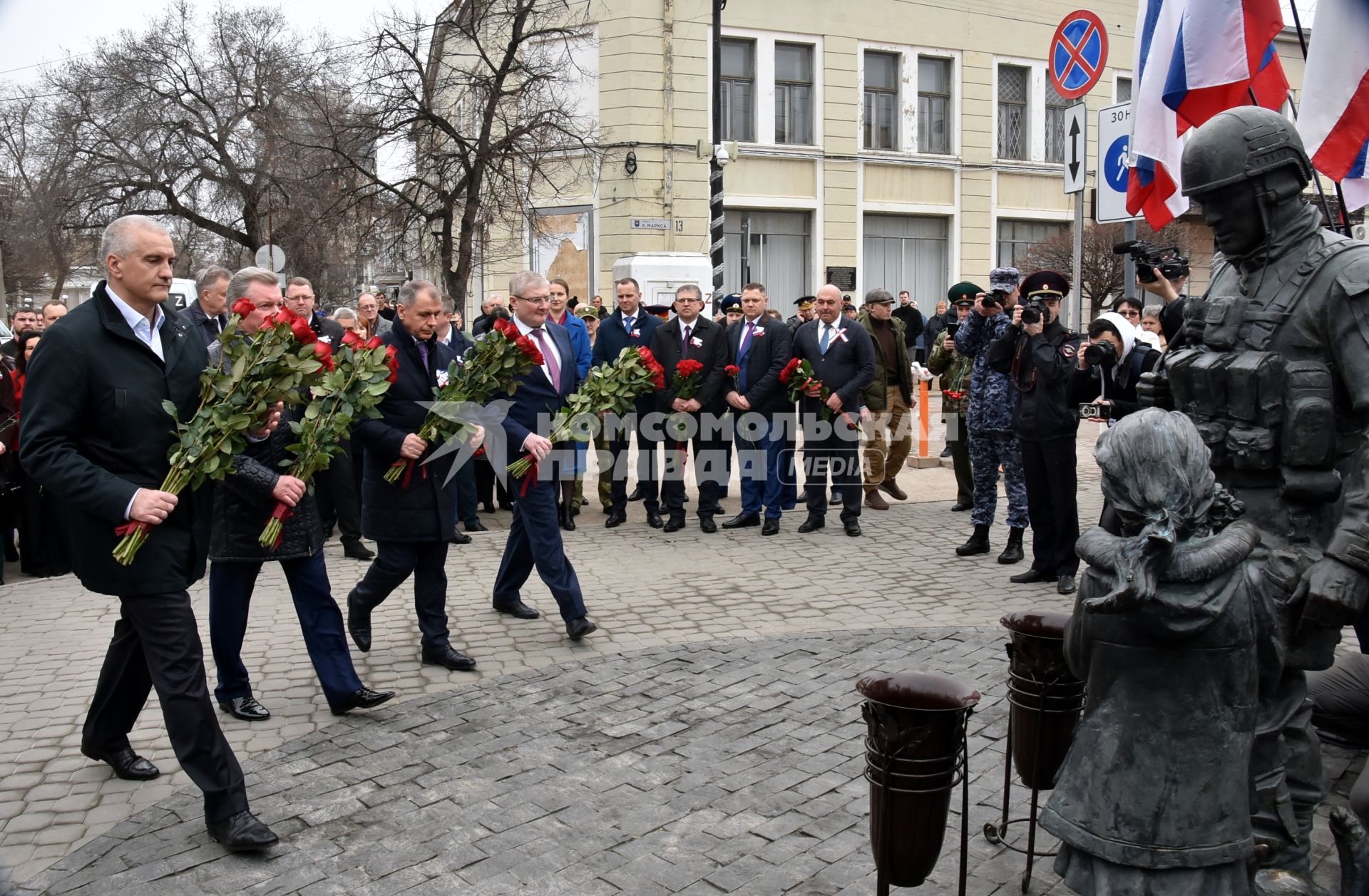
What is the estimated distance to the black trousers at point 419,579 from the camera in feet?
21.4

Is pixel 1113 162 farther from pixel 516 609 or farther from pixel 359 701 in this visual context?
pixel 359 701

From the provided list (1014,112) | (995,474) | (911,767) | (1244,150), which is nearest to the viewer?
(911,767)

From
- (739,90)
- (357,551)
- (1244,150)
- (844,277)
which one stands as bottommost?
(357,551)

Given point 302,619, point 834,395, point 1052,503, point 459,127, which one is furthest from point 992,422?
point 459,127

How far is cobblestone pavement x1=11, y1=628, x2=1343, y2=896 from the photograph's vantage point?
13.7 feet

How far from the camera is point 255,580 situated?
582cm

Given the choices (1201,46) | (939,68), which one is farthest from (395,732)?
(939,68)

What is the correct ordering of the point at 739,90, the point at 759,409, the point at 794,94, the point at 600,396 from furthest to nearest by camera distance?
the point at 794,94 < the point at 739,90 < the point at 759,409 < the point at 600,396

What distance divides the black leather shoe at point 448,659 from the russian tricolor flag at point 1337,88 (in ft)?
17.2

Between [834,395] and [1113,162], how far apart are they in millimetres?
3390

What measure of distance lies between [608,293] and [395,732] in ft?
73.9

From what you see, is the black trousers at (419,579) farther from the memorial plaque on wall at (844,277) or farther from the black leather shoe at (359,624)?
the memorial plaque on wall at (844,277)

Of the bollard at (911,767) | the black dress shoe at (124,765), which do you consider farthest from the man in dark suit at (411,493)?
the bollard at (911,767)

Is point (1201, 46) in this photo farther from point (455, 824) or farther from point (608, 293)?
point (608, 293)
